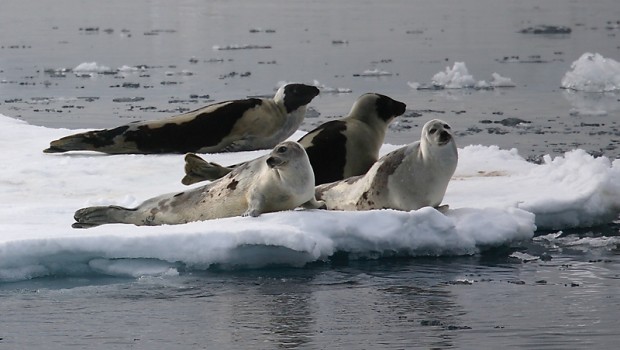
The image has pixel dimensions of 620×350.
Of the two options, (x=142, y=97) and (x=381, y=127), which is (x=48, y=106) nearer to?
(x=142, y=97)

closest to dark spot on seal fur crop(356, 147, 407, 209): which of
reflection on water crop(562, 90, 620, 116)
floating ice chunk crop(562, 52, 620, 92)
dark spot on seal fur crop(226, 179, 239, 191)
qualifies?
dark spot on seal fur crop(226, 179, 239, 191)

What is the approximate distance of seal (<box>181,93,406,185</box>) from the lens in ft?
26.7

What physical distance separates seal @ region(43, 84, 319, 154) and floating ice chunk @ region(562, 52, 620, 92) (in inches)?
227

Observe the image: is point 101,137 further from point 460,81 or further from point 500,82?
point 500,82

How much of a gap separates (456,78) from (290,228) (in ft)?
30.4

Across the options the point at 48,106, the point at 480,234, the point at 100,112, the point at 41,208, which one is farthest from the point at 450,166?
the point at 48,106

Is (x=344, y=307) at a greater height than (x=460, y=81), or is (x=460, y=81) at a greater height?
(x=460, y=81)

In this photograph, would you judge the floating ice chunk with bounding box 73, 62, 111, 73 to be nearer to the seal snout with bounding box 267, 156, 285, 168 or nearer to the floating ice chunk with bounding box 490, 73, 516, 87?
the floating ice chunk with bounding box 490, 73, 516, 87

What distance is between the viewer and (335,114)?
1359 cm

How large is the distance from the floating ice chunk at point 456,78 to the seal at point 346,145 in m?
6.64

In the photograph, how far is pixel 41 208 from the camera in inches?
307

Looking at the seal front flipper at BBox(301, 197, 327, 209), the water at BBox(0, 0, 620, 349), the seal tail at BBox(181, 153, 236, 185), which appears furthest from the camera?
the seal tail at BBox(181, 153, 236, 185)

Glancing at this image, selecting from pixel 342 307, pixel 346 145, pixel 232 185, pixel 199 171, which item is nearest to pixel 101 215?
pixel 232 185

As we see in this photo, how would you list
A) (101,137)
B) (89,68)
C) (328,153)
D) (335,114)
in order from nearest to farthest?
(328,153), (101,137), (335,114), (89,68)
